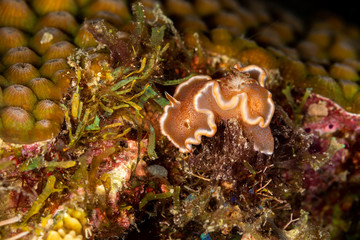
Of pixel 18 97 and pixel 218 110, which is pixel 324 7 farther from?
pixel 18 97

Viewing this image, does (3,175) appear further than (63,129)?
No

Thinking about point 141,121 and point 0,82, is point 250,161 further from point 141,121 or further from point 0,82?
point 0,82

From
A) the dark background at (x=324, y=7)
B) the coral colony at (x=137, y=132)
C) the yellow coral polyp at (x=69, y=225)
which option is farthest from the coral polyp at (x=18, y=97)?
the dark background at (x=324, y=7)

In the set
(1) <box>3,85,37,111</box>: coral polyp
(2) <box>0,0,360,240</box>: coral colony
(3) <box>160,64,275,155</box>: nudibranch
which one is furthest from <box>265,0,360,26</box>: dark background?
(1) <box>3,85,37,111</box>: coral polyp

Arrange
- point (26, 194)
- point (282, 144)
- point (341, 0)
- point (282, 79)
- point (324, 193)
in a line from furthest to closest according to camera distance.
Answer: point (341, 0) < point (324, 193) < point (282, 79) < point (282, 144) < point (26, 194)

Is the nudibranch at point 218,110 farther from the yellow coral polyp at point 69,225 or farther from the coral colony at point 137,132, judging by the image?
the yellow coral polyp at point 69,225

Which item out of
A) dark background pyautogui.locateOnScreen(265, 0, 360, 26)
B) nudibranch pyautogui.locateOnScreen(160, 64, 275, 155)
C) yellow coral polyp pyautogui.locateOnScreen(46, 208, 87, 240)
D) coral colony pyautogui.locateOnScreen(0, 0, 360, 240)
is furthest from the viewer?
dark background pyautogui.locateOnScreen(265, 0, 360, 26)

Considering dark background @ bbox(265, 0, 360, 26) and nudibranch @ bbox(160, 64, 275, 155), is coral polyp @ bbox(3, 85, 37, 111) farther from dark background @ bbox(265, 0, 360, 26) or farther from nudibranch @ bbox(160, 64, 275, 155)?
dark background @ bbox(265, 0, 360, 26)

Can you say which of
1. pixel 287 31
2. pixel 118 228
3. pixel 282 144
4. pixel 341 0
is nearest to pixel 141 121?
pixel 118 228
